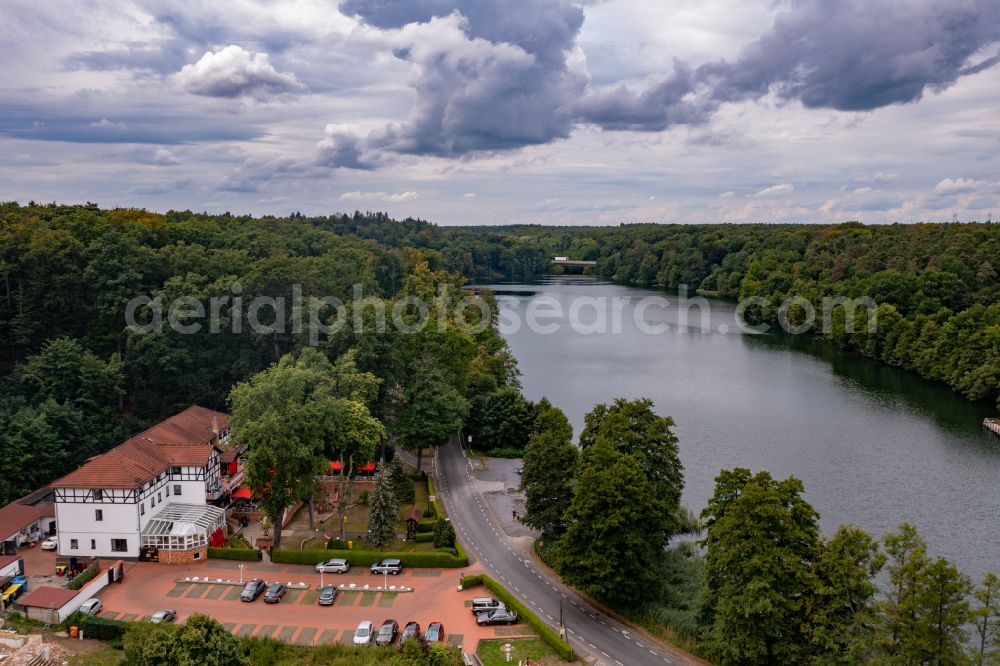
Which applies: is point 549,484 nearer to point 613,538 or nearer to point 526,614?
point 613,538

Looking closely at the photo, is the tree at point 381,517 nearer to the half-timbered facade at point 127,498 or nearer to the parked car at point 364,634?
the parked car at point 364,634

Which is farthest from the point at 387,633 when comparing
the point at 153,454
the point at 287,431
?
the point at 153,454

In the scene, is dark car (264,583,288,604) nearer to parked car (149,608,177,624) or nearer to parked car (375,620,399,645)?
parked car (149,608,177,624)

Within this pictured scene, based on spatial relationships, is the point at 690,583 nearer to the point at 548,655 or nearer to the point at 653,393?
the point at 548,655

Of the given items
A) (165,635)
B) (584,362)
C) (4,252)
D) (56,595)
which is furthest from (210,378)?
(584,362)

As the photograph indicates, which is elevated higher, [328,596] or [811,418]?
[811,418]

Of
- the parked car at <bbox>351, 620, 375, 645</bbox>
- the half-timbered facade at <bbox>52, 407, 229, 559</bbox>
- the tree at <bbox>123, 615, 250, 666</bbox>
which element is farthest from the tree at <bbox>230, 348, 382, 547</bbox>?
the tree at <bbox>123, 615, 250, 666</bbox>
